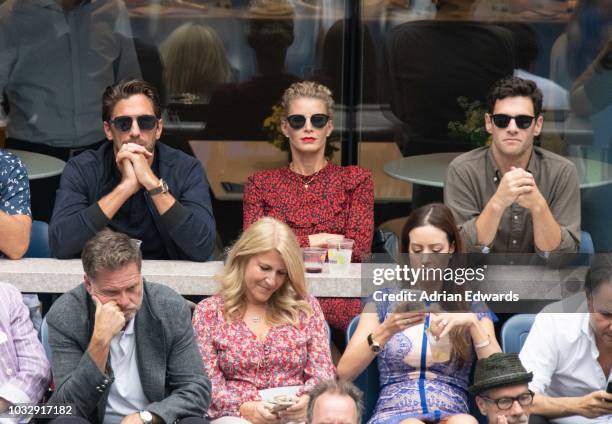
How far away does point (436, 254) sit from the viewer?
16.0 ft

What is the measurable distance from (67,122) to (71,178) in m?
1.55

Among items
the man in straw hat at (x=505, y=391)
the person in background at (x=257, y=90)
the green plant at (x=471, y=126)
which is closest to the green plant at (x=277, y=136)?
the person in background at (x=257, y=90)

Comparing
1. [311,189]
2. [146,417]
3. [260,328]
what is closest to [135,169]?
[311,189]

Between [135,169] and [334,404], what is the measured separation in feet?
5.87

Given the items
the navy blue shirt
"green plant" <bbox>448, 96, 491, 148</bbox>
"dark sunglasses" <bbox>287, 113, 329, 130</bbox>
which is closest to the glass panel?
"green plant" <bbox>448, 96, 491, 148</bbox>

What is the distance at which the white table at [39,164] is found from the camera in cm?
668

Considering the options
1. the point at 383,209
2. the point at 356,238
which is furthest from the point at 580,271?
the point at 383,209

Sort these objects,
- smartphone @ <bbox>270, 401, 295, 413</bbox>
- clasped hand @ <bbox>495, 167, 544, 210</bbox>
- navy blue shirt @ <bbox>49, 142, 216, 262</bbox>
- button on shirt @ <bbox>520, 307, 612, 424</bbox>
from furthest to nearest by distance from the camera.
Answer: navy blue shirt @ <bbox>49, 142, 216, 262</bbox>, clasped hand @ <bbox>495, 167, 544, 210</bbox>, button on shirt @ <bbox>520, 307, 612, 424</bbox>, smartphone @ <bbox>270, 401, 295, 413</bbox>

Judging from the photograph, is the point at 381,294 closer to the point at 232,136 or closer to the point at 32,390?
the point at 32,390

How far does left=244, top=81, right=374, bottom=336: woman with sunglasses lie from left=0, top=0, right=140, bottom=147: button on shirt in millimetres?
1511

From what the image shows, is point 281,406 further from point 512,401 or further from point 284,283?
point 512,401

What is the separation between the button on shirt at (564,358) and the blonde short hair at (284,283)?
35.7 inches

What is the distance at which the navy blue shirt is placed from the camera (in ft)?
17.5

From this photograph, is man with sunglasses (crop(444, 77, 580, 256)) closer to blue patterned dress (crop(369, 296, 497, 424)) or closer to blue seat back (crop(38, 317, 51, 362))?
blue patterned dress (crop(369, 296, 497, 424))
